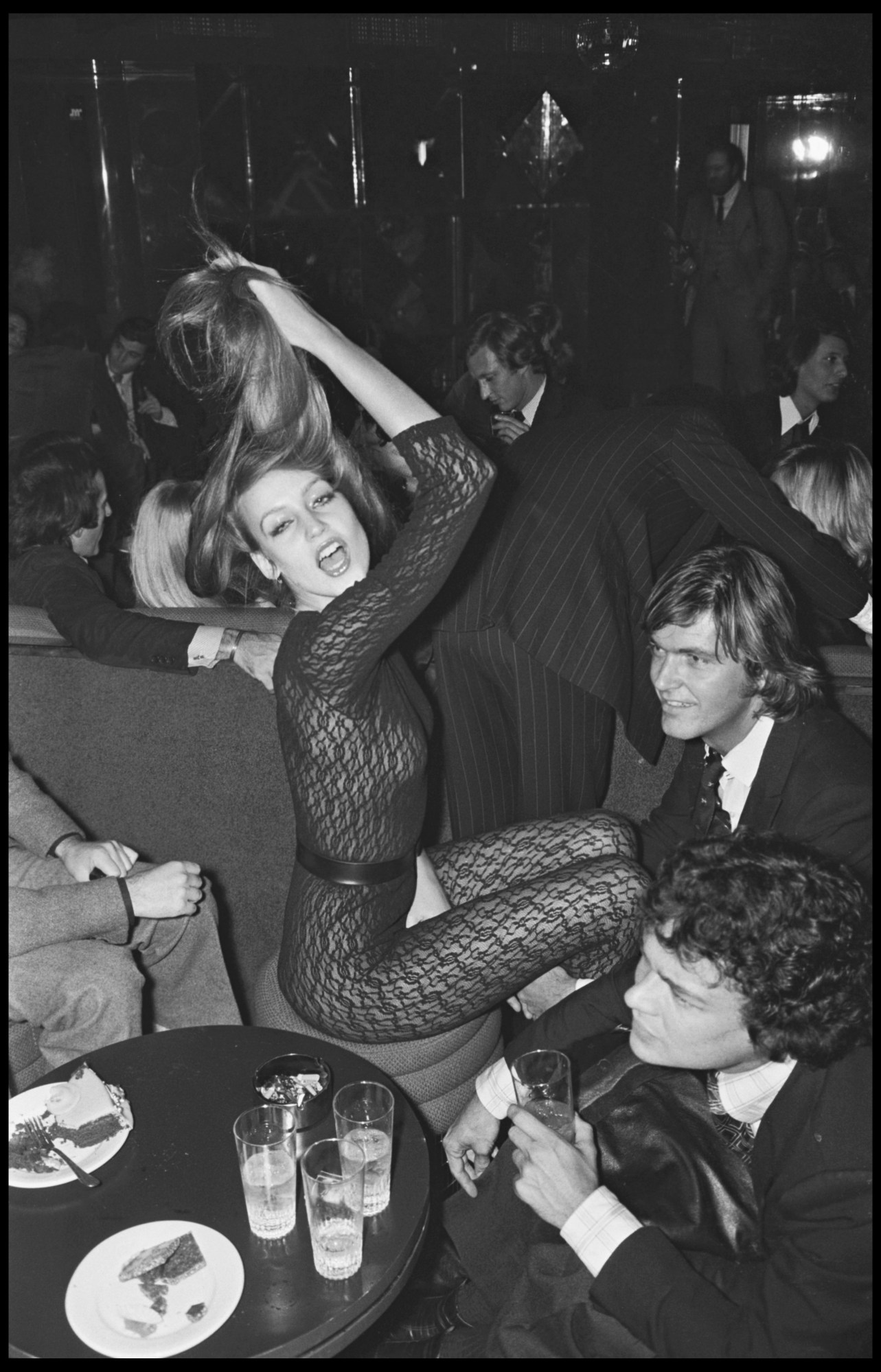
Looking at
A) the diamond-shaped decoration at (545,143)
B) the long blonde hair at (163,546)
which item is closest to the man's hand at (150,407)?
the long blonde hair at (163,546)

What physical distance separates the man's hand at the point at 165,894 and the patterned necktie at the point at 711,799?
101cm

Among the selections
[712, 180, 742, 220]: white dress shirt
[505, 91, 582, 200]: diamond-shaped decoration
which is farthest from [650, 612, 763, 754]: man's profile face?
[505, 91, 582, 200]: diamond-shaped decoration

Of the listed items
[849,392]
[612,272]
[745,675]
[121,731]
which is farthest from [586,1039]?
[612,272]

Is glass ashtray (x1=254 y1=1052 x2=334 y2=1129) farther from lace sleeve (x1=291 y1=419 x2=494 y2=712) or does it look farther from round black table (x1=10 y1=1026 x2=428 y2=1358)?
lace sleeve (x1=291 y1=419 x2=494 y2=712)

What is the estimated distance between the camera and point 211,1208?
5.32 ft

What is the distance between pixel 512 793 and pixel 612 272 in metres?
7.84

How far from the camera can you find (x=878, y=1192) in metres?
1.39

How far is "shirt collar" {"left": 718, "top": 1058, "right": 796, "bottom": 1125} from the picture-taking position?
1.67 meters

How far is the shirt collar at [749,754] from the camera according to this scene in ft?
7.00

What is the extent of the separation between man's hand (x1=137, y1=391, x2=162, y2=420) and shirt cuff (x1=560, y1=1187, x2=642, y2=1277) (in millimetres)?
5005

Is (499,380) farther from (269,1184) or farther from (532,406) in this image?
(269,1184)

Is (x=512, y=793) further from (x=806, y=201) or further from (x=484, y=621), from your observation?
(x=806, y=201)

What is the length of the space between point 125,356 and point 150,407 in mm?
296

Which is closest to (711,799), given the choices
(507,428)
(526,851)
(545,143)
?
(526,851)
